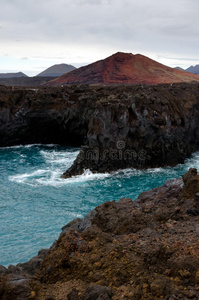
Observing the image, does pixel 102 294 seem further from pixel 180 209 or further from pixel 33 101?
pixel 33 101

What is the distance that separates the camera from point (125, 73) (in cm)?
11325

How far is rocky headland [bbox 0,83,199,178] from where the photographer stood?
107 feet

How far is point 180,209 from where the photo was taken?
1147cm

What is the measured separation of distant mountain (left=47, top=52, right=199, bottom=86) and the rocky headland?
60818 mm

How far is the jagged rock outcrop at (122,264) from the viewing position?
6.62 m

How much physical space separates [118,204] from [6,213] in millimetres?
13717

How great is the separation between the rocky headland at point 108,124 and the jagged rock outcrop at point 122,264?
Answer: 70.8 feet

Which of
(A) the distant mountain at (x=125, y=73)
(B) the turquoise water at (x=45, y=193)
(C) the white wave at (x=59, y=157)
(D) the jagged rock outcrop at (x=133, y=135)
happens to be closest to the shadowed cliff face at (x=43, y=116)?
(C) the white wave at (x=59, y=157)

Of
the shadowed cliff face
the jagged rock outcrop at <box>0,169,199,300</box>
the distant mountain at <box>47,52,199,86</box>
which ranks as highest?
the distant mountain at <box>47,52,199,86</box>

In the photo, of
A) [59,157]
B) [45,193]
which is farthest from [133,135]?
[45,193]

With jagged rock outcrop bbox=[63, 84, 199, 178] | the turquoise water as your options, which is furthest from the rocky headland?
the turquoise water

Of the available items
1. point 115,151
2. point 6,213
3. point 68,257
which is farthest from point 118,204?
point 115,151

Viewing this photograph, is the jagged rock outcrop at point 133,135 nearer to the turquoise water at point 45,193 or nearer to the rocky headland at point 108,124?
the rocky headland at point 108,124

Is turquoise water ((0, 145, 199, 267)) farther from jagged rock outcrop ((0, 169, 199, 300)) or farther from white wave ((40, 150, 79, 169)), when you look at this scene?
jagged rock outcrop ((0, 169, 199, 300))
